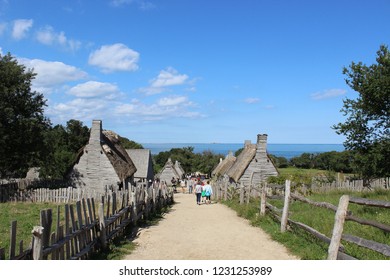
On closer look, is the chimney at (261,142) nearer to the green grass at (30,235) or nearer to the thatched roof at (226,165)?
the thatched roof at (226,165)

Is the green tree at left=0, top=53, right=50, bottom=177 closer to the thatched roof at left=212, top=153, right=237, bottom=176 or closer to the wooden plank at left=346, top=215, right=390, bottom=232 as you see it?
the thatched roof at left=212, top=153, right=237, bottom=176

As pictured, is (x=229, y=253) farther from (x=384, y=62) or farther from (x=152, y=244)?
(x=384, y=62)

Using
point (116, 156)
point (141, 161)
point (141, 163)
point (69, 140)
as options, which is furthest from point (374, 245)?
point (69, 140)

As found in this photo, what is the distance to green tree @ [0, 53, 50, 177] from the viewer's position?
27.6 metres

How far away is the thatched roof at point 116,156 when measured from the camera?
30.4 meters

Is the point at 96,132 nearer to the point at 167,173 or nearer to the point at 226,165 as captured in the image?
the point at 226,165

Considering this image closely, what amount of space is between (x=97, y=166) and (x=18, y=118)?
7281 mm

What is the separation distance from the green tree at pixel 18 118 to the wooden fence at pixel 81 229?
17.3 metres

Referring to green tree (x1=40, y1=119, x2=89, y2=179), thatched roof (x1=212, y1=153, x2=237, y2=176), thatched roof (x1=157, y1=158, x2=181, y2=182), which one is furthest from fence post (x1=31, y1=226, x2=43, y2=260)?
thatched roof (x1=157, y1=158, x2=181, y2=182)

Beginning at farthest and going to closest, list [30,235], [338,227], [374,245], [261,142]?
1. [261,142]
2. [30,235]
3. [338,227]
4. [374,245]

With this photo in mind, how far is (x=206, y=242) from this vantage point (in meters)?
10.7

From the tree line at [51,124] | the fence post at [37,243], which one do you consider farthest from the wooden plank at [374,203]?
the tree line at [51,124]

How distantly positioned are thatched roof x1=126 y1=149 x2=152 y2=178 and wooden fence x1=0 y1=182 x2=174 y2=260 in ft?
90.3

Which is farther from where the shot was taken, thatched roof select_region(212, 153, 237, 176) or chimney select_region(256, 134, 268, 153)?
thatched roof select_region(212, 153, 237, 176)
